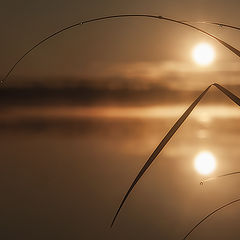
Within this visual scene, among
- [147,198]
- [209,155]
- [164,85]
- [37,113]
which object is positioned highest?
[164,85]

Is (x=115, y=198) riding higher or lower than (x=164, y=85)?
lower

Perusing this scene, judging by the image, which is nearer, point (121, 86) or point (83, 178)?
point (83, 178)

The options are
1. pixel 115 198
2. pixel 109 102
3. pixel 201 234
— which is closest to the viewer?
pixel 201 234

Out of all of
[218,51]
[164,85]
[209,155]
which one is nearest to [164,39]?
[164,85]

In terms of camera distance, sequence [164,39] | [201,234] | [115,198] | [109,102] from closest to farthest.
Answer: [201,234]
[115,198]
[164,39]
[109,102]

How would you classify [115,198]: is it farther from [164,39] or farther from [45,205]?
[164,39]

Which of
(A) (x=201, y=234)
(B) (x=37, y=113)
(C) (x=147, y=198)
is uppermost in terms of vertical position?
(B) (x=37, y=113)

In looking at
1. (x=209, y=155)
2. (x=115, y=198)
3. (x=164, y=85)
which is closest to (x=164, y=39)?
(x=164, y=85)

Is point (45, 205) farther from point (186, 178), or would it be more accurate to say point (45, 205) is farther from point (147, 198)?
point (186, 178)

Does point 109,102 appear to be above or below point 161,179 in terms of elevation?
above
